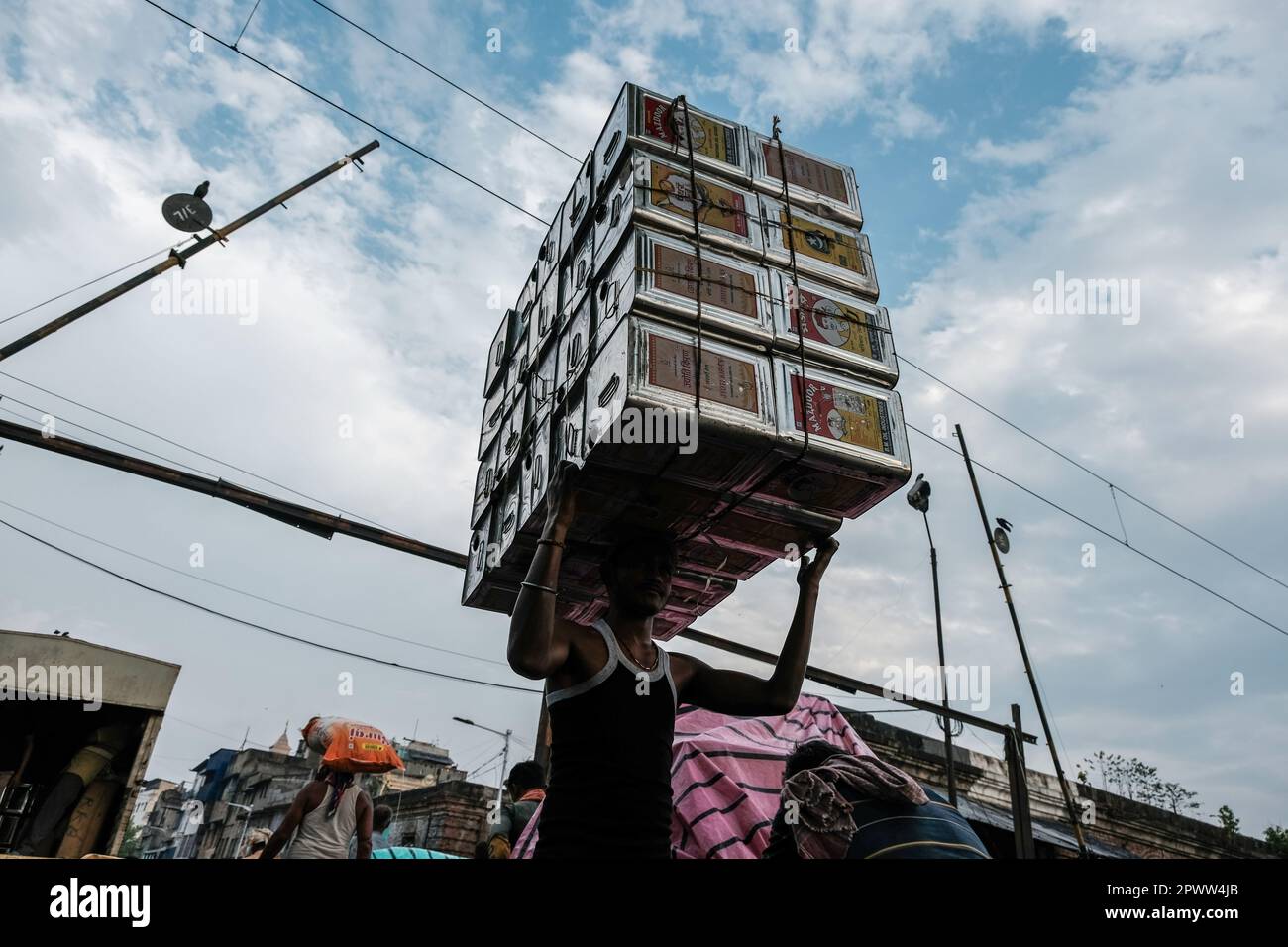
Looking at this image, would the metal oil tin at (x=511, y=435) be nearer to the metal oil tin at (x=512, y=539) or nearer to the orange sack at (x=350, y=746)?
the metal oil tin at (x=512, y=539)

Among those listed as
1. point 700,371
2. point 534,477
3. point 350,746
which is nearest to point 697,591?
point 534,477

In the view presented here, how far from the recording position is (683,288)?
2.88 m

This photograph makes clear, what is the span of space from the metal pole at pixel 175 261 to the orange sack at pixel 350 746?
167 inches

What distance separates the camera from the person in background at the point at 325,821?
4.69 meters

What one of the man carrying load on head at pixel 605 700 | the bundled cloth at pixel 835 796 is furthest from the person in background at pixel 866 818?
the man carrying load on head at pixel 605 700

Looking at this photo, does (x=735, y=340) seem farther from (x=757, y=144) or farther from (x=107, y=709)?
(x=107, y=709)

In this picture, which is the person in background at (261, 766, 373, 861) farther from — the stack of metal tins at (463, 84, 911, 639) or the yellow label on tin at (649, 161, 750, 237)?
the yellow label on tin at (649, 161, 750, 237)

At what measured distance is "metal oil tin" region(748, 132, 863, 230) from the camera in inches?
141

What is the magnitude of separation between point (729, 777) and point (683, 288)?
1.93 meters

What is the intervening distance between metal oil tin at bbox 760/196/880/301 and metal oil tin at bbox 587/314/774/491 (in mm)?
737

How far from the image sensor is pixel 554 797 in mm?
1891

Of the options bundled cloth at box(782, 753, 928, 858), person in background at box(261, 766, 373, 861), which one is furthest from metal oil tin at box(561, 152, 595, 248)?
person in background at box(261, 766, 373, 861)

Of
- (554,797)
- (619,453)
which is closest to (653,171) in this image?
(619,453)
